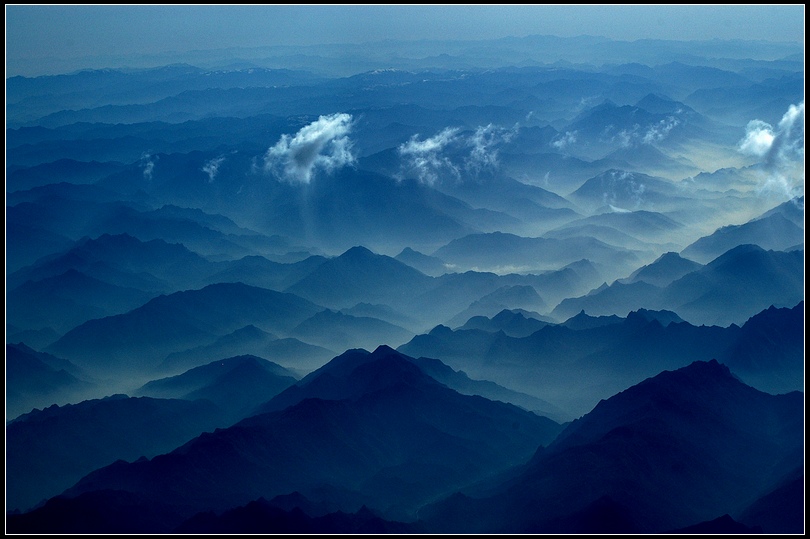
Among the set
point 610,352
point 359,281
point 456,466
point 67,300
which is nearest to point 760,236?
point 610,352

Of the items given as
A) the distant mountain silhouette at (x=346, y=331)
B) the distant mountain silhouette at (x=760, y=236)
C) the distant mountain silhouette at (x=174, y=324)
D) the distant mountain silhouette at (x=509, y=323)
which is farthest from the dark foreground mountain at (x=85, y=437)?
the distant mountain silhouette at (x=760, y=236)

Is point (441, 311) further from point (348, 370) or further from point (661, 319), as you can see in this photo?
point (348, 370)

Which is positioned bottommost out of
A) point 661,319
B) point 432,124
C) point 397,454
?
point 397,454

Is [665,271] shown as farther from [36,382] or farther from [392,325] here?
[36,382]

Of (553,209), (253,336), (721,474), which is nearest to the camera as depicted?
(721,474)

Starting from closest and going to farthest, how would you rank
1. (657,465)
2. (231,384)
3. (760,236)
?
(657,465), (231,384), (760,236)

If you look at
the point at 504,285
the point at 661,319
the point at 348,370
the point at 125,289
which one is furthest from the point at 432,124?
the point at 348,370

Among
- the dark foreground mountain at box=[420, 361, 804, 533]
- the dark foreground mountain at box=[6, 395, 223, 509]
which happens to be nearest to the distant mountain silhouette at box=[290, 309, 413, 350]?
the dark foreground mountain at box=[6, 395, 223, 509]
